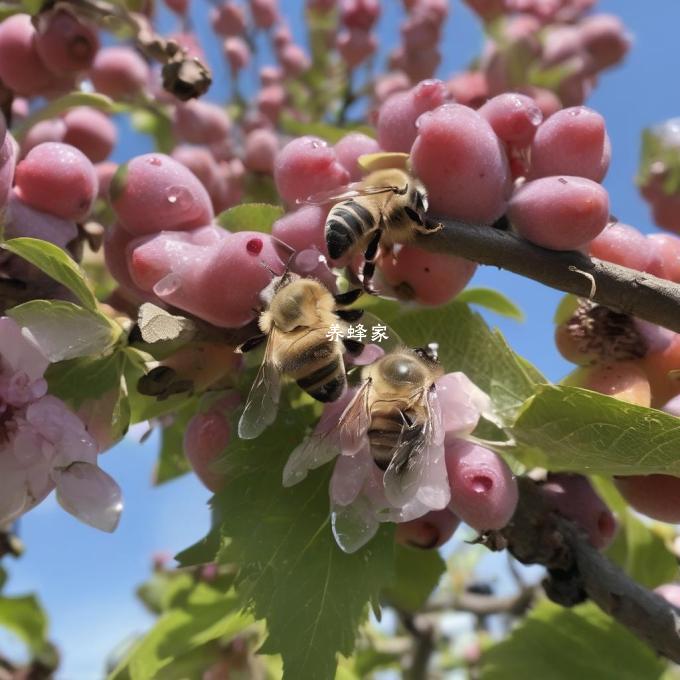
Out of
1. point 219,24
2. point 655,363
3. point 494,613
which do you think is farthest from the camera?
point 219,24

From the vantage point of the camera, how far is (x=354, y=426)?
0.95 metres

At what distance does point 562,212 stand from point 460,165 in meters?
0.12

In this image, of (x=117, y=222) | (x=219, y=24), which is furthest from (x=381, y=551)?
(x=219, y=24)

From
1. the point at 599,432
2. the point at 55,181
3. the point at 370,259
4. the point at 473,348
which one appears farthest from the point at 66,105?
the point at 599,432

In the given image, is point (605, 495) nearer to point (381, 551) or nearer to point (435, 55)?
point (381, 551)

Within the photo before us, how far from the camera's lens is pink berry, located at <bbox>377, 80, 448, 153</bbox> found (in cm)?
103

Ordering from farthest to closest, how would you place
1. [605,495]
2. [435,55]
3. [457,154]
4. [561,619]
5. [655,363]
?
1. [435,55]
2. [561,619]
3. [605,495]
4. [655,363]
5. [457,154]

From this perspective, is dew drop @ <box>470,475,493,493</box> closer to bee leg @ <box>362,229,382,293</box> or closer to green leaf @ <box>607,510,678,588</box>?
bee leg @ <box>362,229,382,293</box>

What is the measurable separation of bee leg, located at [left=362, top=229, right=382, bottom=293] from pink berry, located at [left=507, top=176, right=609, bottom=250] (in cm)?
16

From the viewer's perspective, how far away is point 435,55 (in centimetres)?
283

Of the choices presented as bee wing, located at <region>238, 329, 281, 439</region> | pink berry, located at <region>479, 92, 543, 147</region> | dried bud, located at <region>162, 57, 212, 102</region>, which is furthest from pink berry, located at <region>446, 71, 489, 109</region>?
bee wing, located at <region>238, 329, 281, 439</region>

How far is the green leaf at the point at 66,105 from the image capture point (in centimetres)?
132

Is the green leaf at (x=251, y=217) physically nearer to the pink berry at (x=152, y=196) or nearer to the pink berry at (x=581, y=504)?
the pink berry at (x=152, y=196)

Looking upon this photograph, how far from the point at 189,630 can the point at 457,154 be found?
1011mm
